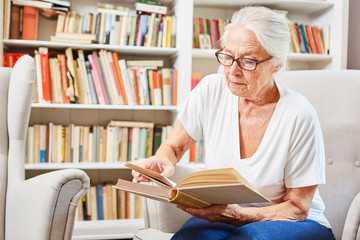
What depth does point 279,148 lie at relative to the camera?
1.18 m

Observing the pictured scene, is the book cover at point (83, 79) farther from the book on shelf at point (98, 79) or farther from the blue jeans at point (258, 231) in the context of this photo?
the blue jeans at point (258, 231)

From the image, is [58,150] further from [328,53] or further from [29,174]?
[328,53]

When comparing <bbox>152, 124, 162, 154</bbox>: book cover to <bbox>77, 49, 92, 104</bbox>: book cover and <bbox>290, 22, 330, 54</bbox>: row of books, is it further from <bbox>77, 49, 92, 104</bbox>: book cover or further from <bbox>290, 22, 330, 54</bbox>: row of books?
<bbox>290, 22, 330, 54</bbox>: row of books

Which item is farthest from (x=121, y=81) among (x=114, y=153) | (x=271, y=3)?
(x=271, y=3)

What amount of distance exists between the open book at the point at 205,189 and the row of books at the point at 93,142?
4.58 ft

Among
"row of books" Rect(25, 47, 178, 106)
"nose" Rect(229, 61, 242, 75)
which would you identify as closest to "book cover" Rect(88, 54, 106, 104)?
"row of books" Rect(25, 47, 178, 106)

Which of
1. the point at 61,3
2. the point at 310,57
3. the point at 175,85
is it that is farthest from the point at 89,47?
the point at 310,57

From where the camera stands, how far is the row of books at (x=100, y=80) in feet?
7.41

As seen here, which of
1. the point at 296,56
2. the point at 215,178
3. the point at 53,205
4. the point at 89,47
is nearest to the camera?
the point at 215,178

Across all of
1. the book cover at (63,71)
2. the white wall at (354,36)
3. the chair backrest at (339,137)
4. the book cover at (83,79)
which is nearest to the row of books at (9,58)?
the book cover at (63,71)

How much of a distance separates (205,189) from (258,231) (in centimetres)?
22

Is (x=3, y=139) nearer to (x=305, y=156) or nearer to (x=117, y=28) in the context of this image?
(x=305, y=156)

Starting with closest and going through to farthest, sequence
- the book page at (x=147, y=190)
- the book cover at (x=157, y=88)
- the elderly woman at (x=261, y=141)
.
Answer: the book page at (x=147, y=190)
the elderly woman at (x=261, y=141)
the book cover at (x=157, y=88)

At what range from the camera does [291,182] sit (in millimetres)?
1163
